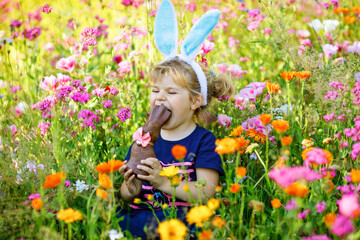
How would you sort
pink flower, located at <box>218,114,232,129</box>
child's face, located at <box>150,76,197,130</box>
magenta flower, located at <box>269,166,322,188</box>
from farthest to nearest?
pink flower, located at <box>218,114,232,129</box> < child's face, located at <box>150,76,197,130</box> < magenta flower, located at <box>269,166,322,188</box>

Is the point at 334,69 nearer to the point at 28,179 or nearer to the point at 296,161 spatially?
the point at 296,161

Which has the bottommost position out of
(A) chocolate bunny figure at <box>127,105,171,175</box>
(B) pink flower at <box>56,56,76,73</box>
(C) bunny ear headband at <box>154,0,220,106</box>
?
(A) chocolate bunny figure at <box>127,105,171,175</box>

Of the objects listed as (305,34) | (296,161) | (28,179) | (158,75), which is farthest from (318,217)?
(305,34)

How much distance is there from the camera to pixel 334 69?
7.57 feet

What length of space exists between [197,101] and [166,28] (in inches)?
17.0

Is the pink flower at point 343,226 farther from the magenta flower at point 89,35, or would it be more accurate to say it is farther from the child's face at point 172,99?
the magenta flower at point 89,35

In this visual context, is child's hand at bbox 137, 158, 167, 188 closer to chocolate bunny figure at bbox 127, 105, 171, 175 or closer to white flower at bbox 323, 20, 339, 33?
chocolate bunny figure at bbox 127, 105, 171, 175

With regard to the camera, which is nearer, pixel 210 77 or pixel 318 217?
pixel 318 217

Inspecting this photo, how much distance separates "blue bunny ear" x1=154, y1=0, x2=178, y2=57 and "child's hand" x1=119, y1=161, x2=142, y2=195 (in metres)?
0.73

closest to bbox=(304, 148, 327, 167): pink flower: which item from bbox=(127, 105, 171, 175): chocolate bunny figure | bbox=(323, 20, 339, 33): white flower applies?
bbox=(127, 105, 171, 175): chocolate bunny figure

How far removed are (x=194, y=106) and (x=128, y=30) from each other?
1.20m

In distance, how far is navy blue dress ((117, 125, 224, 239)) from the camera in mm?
1829

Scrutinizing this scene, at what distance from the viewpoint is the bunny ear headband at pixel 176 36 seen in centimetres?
204

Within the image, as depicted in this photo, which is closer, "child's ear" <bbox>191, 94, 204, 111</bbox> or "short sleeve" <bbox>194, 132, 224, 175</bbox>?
"short sleeve" <bbox>194, 132, 224, 175</bbox>
